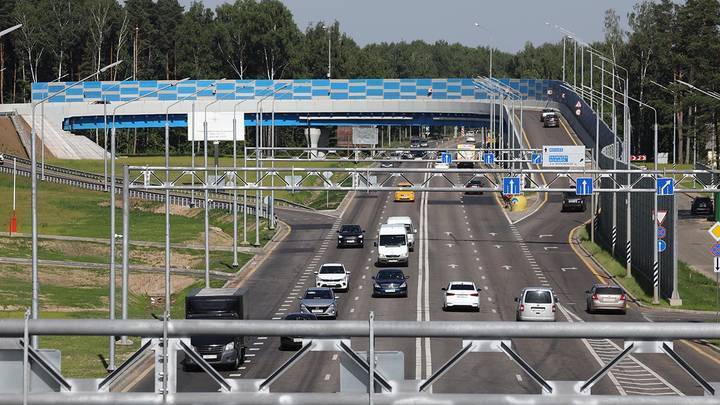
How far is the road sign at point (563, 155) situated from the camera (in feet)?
274

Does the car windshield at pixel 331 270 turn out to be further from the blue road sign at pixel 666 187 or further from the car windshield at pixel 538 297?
the blue road sign at pixel 666 187

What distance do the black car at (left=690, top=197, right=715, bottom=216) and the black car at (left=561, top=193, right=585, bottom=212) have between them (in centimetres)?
1017

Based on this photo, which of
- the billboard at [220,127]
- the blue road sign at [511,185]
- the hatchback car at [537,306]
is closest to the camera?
the hatchback car at [537,306]

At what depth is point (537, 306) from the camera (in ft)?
180

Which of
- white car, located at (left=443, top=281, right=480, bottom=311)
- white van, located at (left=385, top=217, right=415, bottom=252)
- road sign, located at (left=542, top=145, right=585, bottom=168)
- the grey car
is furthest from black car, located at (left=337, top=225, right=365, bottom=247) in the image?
the grey car

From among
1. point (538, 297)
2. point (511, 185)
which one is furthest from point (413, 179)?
point (538, 297)

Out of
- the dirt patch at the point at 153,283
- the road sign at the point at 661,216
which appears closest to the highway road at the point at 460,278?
the dirt patch at the point at 153,283

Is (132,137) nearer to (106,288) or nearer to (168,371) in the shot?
(106,288)

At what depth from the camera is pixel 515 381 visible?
30609 mm

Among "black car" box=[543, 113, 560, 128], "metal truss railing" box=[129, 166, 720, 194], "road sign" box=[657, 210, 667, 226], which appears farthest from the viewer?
"black car" box=[543, 113, 560, 128]

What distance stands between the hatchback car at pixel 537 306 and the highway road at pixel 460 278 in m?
2.16

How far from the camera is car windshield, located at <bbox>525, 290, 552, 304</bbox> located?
55.1 meters

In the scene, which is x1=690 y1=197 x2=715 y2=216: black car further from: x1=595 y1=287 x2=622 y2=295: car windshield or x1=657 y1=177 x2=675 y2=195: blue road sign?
x1=595 y1=287 x2=622 y2=295: car windshield

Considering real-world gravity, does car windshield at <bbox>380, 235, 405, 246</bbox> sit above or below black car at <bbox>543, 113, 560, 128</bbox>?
below
